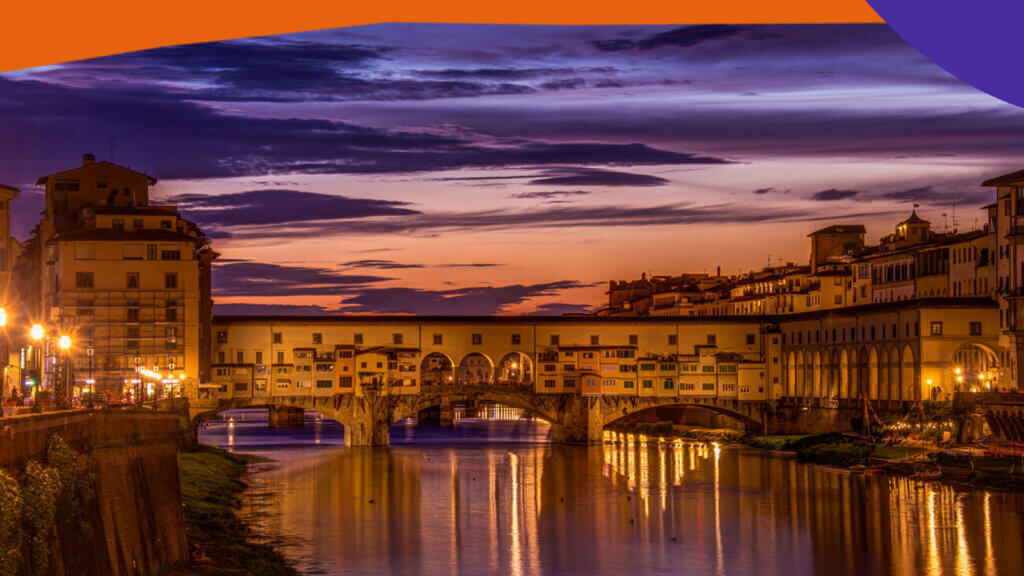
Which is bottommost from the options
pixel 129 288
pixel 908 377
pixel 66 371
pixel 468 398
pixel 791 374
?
pixel 468 398

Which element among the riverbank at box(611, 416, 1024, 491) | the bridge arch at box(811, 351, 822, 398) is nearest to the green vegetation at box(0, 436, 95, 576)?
the riverbank at box(611, 416, 1024, 491)

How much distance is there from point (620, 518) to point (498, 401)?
67.9 ft

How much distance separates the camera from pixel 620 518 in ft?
84.0

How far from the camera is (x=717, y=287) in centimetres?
6975

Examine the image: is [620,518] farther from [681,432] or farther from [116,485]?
[681,432]

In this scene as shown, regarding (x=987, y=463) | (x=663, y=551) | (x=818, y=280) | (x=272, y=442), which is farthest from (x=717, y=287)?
(x=663, y=551)

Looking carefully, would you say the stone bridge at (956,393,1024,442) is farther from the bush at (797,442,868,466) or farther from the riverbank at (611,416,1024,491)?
the bush at (797,442,868,466)

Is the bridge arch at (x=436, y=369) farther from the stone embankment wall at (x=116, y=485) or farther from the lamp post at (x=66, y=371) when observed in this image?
the lamp post at (x=66, y=371)

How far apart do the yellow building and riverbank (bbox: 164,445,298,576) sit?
845cm

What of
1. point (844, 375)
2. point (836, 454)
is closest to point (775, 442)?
point (844, 375)

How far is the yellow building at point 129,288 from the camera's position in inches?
1553

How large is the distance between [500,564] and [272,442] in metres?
31.2

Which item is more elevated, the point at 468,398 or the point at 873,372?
the point at 873,372

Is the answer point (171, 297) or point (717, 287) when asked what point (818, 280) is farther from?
point (171, 297)
